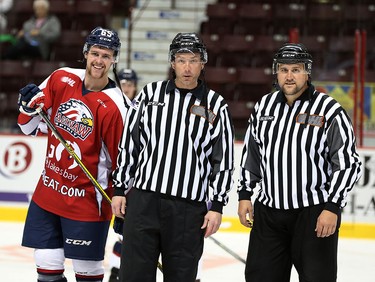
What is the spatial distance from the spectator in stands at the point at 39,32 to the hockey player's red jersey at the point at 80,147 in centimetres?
450

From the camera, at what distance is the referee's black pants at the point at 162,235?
117 inches

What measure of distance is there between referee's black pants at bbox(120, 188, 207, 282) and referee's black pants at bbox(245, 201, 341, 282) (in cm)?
23

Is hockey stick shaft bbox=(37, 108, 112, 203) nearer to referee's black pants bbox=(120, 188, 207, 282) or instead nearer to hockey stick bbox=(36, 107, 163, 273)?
hockey stick bbox=(36, 107, 163, 273)

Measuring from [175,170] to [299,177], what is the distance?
0.41m

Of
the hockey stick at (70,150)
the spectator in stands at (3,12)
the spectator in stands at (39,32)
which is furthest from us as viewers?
the spectator in stands at (39,32)

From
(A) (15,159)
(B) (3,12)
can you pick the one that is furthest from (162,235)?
(B) (3,12)

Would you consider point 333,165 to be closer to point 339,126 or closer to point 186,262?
point 339,126

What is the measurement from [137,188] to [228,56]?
4809 millimetres

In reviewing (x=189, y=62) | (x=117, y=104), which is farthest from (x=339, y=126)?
(x=117, y=104)

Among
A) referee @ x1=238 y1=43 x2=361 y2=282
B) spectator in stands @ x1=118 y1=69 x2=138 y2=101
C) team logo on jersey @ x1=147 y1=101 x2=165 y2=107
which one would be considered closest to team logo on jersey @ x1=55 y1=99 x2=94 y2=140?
team logo on jersey @ x1=147 y1=101 x2=165 y2=107

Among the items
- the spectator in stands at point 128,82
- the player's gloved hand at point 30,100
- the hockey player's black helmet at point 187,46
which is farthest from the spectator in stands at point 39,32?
the hockey player's black helmet at point 187,46

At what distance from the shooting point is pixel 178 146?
9.72ft

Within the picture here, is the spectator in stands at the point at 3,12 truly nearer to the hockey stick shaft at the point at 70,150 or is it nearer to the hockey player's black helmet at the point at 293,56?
the hockey stick shaft at the point at 70,150

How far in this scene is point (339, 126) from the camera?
2.94 m
